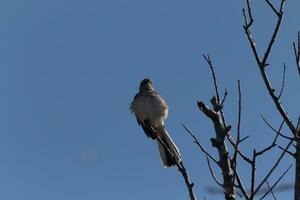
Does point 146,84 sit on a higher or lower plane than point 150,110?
higher

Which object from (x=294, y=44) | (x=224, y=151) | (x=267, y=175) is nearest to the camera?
(x=267, y=175)

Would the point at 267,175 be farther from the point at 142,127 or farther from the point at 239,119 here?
the point at 142,127

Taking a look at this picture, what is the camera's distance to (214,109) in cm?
358

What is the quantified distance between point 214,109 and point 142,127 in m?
6.52

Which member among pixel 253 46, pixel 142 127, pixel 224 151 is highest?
pixel 142 127

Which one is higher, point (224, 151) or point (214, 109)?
point (214, 109)

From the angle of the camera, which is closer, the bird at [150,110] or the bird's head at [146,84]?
the bird at [150,110]

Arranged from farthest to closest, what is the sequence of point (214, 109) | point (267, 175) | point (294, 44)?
point (294, 44), point (214, 109), point (267, 175)

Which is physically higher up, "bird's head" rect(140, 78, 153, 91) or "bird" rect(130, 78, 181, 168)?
"bird's head" rect(140, 78, 153, 91)

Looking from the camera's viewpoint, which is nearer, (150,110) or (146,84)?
(150,110)

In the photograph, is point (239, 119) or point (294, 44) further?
point (294, 44)

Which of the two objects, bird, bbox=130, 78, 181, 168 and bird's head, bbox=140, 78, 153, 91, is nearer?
bird, bbox=130, 78, 181, 168

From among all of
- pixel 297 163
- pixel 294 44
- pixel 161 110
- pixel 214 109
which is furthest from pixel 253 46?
pixel 161 110

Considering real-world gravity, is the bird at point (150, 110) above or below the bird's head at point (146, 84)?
below
